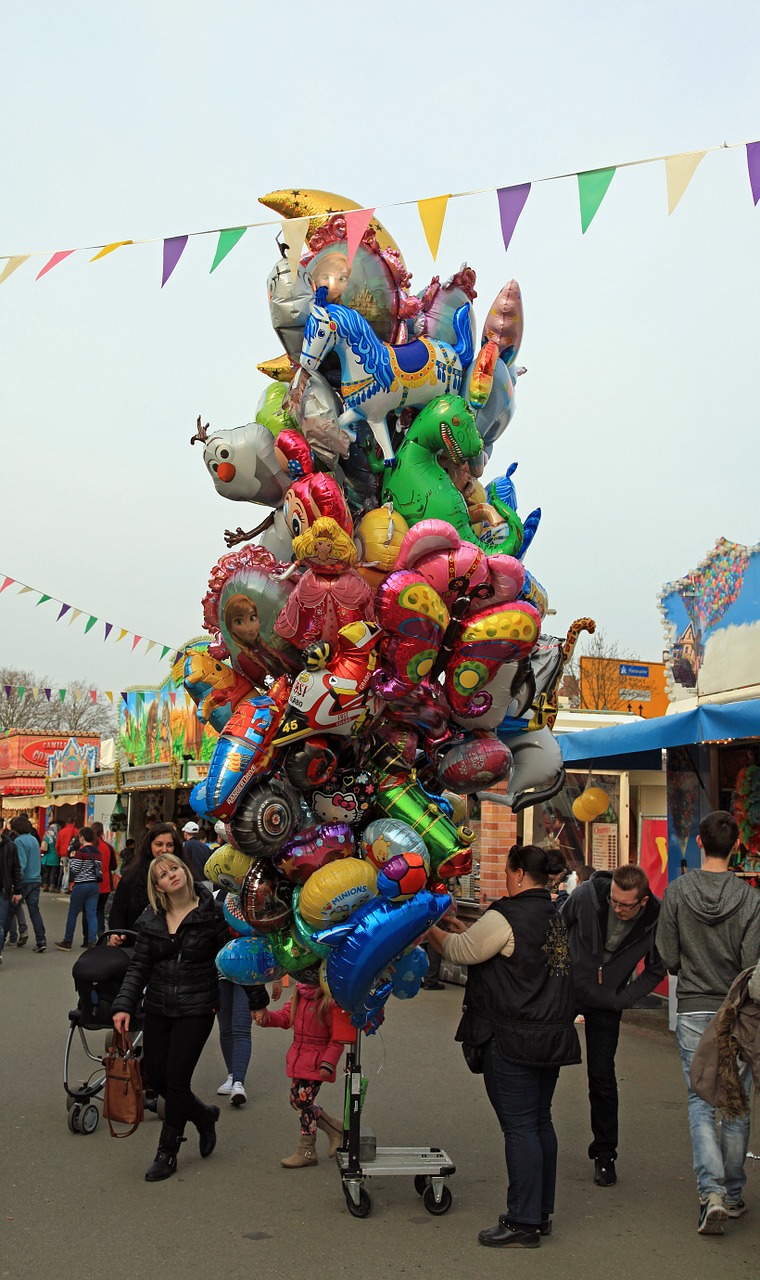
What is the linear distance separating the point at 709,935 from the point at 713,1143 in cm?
86

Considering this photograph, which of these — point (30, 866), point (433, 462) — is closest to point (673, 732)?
point (433, 462)

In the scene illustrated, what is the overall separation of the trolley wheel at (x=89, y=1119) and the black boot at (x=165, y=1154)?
1.06 m

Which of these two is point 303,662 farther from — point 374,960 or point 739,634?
point 739,634

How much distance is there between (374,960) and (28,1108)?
11.6ft

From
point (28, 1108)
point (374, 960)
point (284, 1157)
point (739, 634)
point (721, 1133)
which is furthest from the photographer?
point (739, 634)

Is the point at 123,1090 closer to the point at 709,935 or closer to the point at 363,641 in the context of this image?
the point at 363,641

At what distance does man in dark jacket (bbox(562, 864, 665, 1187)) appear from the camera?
544 cm

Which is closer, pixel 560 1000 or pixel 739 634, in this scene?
pixel 560 1000

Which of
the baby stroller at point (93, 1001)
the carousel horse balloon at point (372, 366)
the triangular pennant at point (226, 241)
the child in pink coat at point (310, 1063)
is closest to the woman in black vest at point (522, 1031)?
the child in pink coat at point (310, 1063)

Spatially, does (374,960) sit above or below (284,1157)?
above

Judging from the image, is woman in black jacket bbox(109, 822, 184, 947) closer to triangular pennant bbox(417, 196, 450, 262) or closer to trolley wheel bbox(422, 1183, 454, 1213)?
trolley wheel bbox(422, 1183, 454, 1213)

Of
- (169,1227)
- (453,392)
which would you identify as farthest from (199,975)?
(453,392)

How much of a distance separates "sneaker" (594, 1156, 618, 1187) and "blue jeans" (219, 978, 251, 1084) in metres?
2.45

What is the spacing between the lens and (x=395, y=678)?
16.1ft
